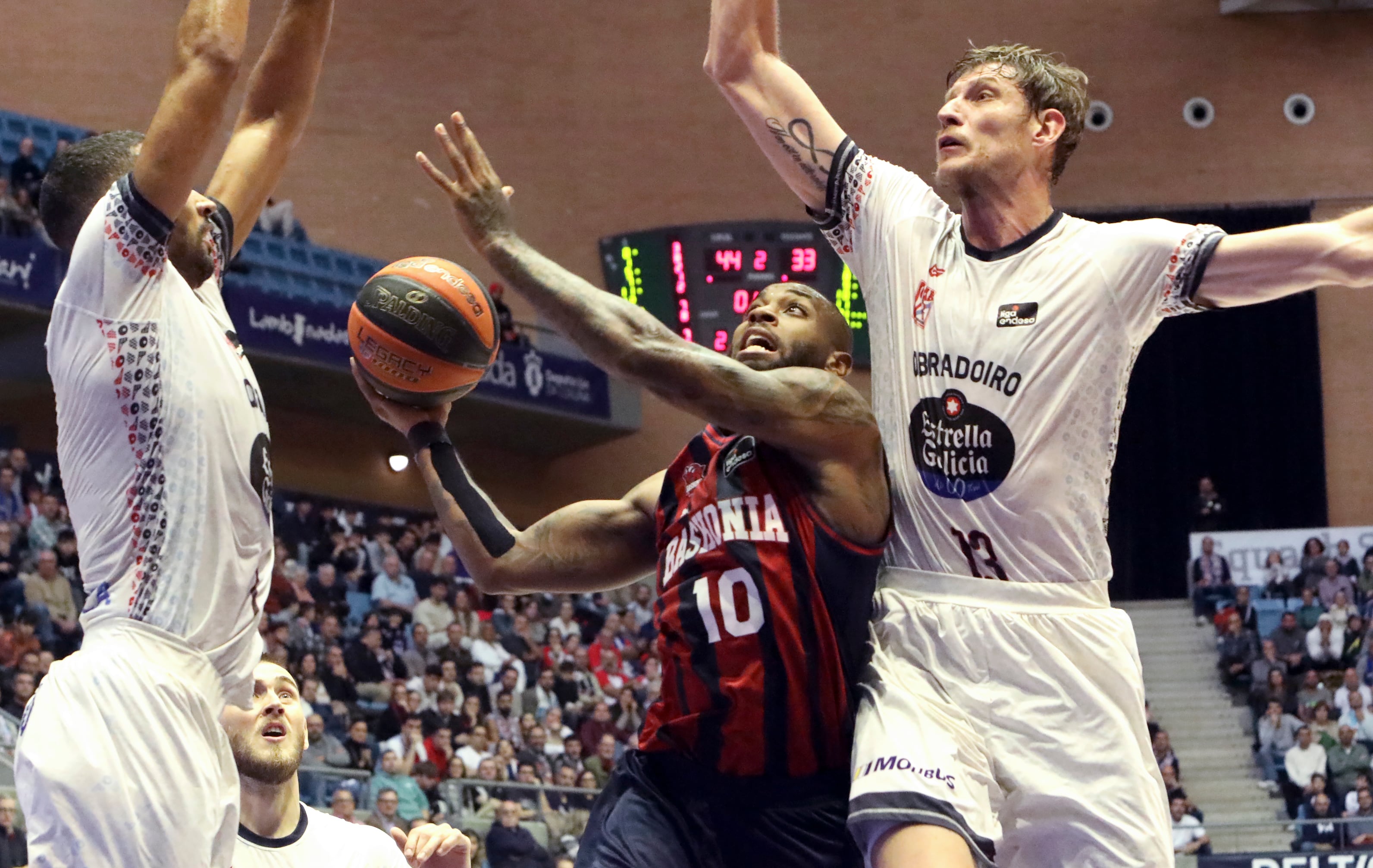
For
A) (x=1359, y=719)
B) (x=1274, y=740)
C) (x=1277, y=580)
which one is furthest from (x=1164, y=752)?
(x=1277, y=580)

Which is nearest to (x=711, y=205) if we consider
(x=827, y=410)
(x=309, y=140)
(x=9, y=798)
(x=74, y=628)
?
(x=309, y=140)

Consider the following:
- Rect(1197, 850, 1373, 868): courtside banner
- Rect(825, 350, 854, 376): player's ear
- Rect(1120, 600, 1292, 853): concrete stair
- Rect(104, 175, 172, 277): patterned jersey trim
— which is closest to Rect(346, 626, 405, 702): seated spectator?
Rect(1197, 850, 1373, 868): courtside banner

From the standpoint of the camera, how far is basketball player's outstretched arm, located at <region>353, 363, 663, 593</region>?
4594 mm

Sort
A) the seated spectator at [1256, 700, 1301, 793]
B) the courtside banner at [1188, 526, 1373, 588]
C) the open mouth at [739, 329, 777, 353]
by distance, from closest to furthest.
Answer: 1. the open mouth at [739, 329, 777, 353]
2. the seated spectator at [1256, 700, 1301, 793]
3. the courtside banner at [1188, 526, 1373, 588]

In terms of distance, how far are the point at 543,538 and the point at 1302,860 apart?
9.99 metres

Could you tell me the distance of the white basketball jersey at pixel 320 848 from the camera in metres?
5.43

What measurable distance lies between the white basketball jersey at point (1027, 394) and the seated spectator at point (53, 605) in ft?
32.5

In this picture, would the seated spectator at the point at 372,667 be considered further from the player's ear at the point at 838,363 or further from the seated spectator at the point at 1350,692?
the seated spectator at the point at 1350,692

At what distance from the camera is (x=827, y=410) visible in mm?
4039

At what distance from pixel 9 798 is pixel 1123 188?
1732cm

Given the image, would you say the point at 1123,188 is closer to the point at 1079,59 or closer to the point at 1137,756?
the point at 1079,59

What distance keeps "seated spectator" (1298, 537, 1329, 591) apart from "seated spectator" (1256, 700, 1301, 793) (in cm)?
210

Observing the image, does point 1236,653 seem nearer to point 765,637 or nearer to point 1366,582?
point 1366,582

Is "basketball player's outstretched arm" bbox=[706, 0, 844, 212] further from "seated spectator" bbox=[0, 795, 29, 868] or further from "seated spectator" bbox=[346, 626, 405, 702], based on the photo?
"seated spectator" bbox=[346, 626, 405, 702]
